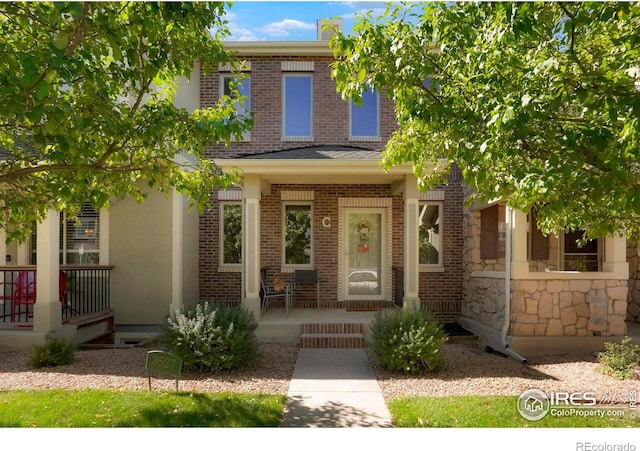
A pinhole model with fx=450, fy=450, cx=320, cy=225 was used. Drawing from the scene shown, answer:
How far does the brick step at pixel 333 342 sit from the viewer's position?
8656mm

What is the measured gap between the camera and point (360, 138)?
11656 millimetres

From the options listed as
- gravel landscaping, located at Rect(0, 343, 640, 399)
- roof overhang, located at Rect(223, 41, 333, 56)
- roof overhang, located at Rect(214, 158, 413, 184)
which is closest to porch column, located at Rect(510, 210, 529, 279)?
gravel landscaping, located at Rect(0, 343, 640, 399)

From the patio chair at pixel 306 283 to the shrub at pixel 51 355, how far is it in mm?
5099

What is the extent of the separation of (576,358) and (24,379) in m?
8.99

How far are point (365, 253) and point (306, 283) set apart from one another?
5.74ft

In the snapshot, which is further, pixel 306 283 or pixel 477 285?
pixel 306 283

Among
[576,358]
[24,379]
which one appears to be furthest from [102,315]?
[576,358]

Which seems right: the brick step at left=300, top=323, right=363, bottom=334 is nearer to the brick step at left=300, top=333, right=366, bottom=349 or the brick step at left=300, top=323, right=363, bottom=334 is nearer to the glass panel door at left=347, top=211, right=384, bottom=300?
the brick step at left=300, top=333, right=366, bottom=349

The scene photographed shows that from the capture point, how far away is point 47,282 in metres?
8.39

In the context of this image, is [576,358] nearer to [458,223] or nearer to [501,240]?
[501,240]

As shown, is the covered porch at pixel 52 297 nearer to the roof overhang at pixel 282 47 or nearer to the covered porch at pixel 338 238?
the covered porch at pixel 338 238

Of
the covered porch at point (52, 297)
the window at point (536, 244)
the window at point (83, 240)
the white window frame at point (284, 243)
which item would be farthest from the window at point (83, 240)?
the window at point (536, 244)

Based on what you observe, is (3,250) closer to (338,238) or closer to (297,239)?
(297,239)

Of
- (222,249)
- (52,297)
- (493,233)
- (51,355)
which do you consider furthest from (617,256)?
(52,297)
